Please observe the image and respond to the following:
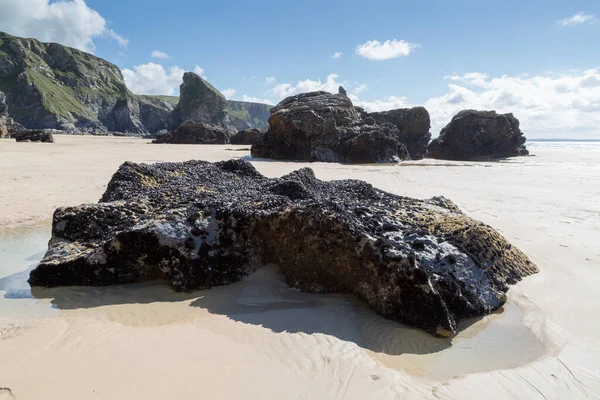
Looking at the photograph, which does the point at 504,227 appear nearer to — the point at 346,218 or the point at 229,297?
the point at 346,218

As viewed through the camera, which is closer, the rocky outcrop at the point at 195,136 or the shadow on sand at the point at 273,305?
the shadow on sand at the point at 273,305

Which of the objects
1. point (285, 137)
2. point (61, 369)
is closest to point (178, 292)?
point (61, 369)

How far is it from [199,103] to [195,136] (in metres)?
71.5

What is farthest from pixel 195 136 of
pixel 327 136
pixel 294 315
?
pixel 294 315

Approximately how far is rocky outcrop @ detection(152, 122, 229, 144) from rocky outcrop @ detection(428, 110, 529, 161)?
63.1ft

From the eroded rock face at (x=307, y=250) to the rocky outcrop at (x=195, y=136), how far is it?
31632mm

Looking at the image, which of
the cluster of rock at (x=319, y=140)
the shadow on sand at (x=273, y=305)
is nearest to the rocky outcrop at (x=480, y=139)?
the cluster of rock at (x=319, y=140)

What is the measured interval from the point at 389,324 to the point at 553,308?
1508 mm

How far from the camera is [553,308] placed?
127 inches

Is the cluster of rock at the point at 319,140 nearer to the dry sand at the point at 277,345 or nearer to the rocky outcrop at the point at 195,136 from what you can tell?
the dry sand at the point at 277,345

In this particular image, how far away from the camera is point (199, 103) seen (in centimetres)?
10100

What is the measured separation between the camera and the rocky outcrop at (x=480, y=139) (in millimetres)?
27344

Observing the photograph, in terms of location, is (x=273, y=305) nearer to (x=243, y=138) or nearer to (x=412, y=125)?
(x=412, y=125)

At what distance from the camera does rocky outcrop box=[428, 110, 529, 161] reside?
27344 mm
